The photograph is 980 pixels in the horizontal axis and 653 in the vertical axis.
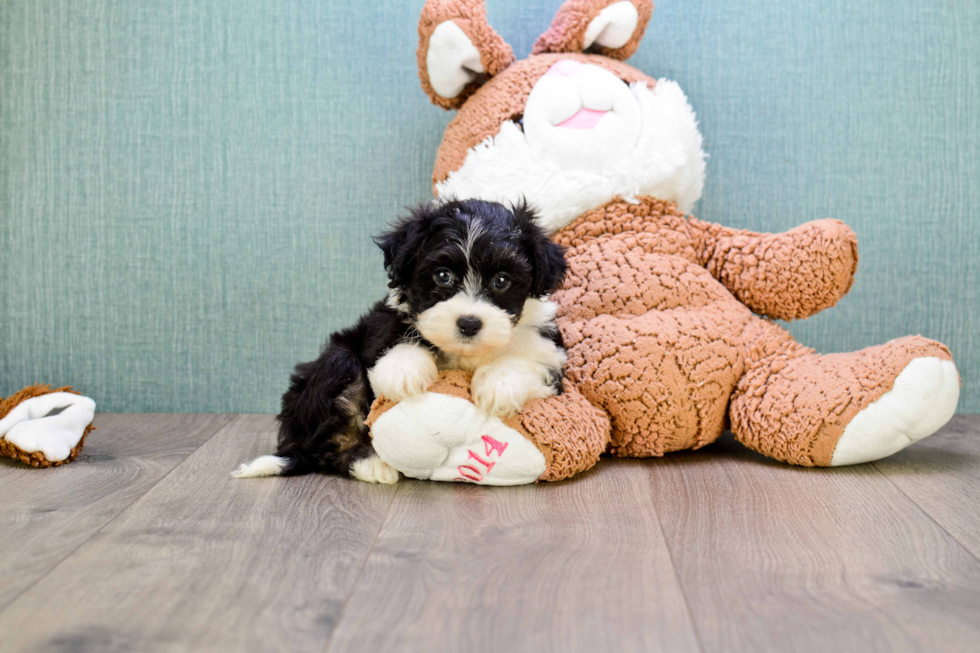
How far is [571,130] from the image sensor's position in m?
2.00

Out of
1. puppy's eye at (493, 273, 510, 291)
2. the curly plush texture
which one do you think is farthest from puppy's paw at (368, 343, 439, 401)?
the curly plush texture

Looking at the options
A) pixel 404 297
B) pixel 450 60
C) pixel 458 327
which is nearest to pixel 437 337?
pixel 458 327

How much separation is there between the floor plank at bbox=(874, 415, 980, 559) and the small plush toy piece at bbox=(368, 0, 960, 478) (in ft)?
0.38

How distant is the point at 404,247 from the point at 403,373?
0.28m

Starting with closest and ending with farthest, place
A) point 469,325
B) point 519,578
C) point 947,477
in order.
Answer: point 519,578
point 469,325
point 947,477

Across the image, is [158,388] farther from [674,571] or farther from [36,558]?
[674,571]

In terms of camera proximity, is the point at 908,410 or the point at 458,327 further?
the point at 908,410

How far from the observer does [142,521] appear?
151cm

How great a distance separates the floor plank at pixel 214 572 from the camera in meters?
1.04

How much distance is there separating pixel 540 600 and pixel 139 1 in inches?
91.6

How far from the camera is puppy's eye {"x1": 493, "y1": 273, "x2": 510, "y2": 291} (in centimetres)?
164

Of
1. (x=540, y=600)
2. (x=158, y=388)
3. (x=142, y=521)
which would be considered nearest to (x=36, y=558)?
(x=142, y=521)

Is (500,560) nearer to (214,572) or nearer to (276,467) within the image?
(214,572)

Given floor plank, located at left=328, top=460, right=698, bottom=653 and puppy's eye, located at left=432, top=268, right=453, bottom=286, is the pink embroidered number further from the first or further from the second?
puppy's eye, located at left=432, top=268, right=453, bottom=286
